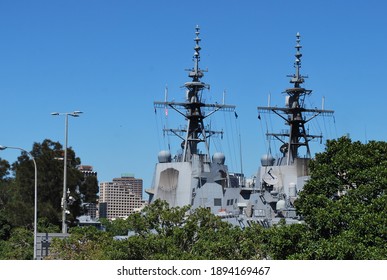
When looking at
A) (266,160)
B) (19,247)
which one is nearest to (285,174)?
(266,160)

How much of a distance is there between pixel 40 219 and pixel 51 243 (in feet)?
95.3

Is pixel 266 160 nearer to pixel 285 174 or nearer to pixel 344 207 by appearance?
pixel 285 174

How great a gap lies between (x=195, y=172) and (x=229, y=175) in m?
3.94

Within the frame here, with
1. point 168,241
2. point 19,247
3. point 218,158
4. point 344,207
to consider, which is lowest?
point 168,241

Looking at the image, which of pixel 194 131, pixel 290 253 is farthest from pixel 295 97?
pixel 290 253

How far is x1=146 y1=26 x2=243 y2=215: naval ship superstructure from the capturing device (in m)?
83.4

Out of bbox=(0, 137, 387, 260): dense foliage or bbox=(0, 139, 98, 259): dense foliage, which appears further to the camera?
bbox=(0, 139, 98, 259): dense foliage

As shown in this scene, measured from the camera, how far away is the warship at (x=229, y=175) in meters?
76.6

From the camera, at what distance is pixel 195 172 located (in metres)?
87.5

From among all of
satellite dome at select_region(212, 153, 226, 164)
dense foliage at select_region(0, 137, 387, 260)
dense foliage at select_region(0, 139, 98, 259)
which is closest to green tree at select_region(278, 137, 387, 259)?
dense foliage at select_region(0, 137, 387, 260)

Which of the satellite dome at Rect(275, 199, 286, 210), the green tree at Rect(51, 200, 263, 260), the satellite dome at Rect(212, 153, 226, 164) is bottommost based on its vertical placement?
the green tree at Rect(51, 200, 263, 260)

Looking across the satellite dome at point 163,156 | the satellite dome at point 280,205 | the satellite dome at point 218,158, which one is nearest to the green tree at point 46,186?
the satellite dome at point 163,156

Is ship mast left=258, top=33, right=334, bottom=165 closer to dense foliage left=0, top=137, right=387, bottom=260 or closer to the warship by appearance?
the warship

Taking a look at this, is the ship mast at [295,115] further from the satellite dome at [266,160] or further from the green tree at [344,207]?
the green tree at [344,207]
